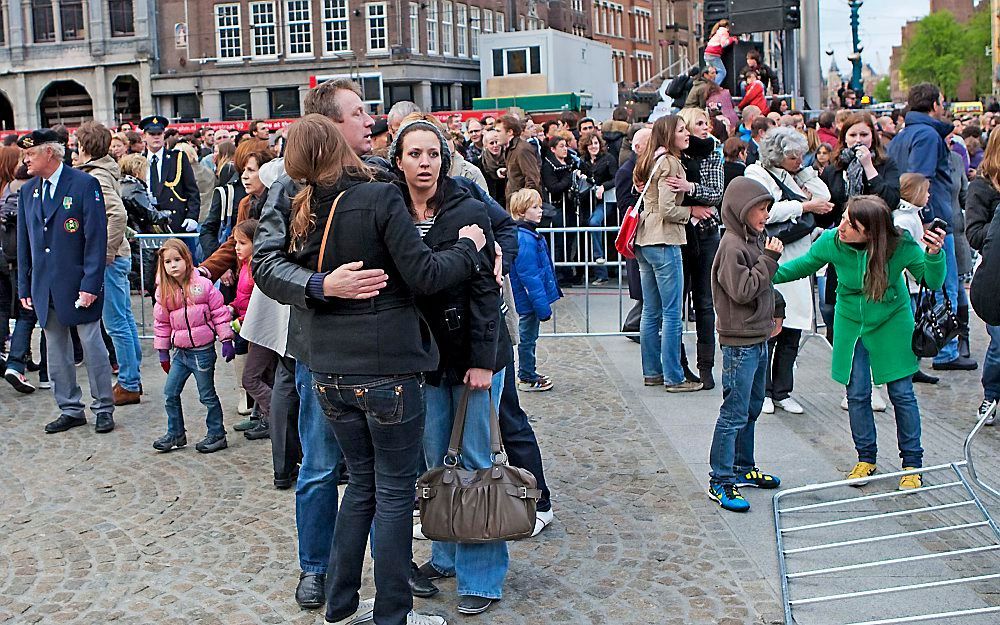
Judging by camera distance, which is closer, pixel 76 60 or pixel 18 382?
pixel 18 382

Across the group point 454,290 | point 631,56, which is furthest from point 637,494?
point 631,56

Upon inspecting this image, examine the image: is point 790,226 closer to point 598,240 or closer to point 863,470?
point 863,470

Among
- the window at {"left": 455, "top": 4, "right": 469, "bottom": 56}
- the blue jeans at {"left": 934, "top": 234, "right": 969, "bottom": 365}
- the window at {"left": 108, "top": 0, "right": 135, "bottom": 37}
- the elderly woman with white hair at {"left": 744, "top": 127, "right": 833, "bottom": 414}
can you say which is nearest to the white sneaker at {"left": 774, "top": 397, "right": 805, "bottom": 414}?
the elderly woman with white hair at {"left": 744, "top": 127, "right": 833, "bottom": 414}

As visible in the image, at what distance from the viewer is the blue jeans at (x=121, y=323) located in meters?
8.90

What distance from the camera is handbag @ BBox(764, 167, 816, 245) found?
26.2 feet

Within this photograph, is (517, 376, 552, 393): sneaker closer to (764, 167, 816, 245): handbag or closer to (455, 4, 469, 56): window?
(764, 167, 816, 245): handbag

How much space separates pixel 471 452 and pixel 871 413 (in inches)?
109

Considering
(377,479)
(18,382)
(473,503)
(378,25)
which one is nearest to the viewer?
(377,479)

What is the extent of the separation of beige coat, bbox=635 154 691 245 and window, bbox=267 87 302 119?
44.4 metres

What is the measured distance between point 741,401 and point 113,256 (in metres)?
5.21

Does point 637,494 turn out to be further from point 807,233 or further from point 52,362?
point 52,362

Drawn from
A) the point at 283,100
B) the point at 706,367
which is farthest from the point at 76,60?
the point at 706,367

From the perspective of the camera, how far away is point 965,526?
5.18 metres

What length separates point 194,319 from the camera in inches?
298
